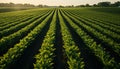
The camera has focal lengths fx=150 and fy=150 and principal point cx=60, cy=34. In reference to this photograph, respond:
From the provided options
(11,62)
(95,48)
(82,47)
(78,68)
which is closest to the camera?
(78,68)

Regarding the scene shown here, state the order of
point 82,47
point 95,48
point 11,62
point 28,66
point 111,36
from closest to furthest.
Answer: point 11,62 < point 28,66 < point 95,48 < point 82,47 < point 111,36

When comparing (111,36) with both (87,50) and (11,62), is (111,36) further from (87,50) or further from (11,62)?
(11,62)

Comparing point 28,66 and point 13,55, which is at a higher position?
point 13,55

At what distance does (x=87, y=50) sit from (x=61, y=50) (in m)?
1.95

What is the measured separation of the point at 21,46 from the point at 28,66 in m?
2.13

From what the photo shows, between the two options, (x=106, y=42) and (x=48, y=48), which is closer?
(x=48, y=48)

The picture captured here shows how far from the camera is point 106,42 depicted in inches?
486

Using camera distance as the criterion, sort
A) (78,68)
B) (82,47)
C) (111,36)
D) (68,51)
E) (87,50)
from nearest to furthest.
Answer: (78,68), (68,51), (87,50), (82,47), (111,36)

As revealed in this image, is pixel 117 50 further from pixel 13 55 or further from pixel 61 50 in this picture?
pixel 13 55

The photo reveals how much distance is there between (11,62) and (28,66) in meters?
1.03

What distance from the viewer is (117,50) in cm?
1042


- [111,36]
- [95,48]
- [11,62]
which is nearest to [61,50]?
[95,48]

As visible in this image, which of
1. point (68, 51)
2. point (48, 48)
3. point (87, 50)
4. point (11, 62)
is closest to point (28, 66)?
point (11, 62)

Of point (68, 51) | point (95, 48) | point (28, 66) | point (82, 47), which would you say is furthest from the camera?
point (82, 47)
